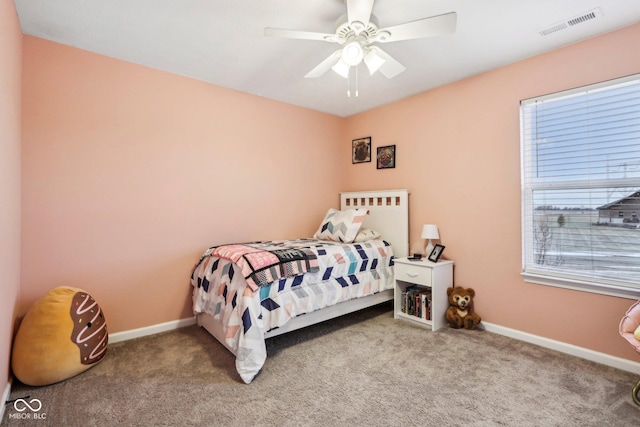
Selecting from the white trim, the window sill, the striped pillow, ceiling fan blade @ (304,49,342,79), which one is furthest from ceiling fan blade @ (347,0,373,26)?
the white trim

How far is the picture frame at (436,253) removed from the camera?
3037 mm

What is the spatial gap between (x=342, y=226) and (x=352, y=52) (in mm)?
1858

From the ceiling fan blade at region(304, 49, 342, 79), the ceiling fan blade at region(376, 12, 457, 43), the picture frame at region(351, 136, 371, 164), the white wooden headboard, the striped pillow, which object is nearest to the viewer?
the ceiling fan blade at region(376, 12, 457, 43)

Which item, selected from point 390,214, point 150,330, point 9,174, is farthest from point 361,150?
point 9,174

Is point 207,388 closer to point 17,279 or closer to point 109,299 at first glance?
point 109,299

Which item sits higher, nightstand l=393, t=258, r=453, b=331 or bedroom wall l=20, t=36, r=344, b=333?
bedroom wall l=20, t=36, r=344, b=333

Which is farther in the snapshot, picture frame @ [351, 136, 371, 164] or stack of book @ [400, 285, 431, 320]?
picture frame @ [351, 136, 371, 164]

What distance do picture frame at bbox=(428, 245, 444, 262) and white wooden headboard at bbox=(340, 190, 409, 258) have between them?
0.37 meters

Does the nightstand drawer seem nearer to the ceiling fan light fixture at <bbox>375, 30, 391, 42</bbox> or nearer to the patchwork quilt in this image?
the patchwork quilt

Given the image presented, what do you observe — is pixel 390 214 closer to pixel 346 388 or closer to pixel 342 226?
pixel 342 226

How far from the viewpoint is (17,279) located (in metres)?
2.09

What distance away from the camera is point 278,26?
215 cm

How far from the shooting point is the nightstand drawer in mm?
2904

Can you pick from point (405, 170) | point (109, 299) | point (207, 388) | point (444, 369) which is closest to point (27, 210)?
point (109, 299)
